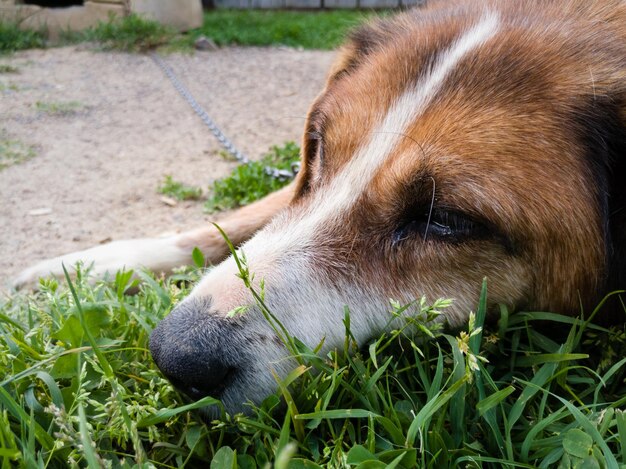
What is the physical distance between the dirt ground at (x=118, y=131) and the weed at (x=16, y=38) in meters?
0.25

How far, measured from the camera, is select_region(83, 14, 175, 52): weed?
29.7ft

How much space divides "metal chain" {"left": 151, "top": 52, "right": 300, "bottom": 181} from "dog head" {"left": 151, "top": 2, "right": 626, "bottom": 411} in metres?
2.17

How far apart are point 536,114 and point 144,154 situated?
4.05 meters

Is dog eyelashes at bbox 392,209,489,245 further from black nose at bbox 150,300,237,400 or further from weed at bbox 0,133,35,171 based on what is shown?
weed at bbox 0,133,35,171

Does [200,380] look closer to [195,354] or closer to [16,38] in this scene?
[195,354]

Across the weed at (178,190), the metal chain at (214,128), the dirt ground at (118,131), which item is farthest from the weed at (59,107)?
the weed at (178,190)

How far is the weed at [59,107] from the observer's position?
6.48 m

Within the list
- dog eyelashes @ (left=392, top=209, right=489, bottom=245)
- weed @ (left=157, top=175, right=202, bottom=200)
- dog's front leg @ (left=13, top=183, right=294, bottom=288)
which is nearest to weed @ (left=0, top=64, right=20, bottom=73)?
weed @ (left=157, top=175, right=202, bottom=200)

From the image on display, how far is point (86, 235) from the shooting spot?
4074 millimetres

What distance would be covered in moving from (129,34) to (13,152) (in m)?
4.30

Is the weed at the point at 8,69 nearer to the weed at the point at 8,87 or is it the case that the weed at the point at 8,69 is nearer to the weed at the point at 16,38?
the weed at the point at 8,87

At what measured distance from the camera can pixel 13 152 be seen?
5398 millimetres

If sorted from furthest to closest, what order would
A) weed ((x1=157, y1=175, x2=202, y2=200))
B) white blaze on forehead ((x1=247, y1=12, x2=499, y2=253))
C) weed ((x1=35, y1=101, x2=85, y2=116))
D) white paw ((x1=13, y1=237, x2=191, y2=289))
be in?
weed ((x1=35, y1=101, x2=85, y2=116)) → weed ((x1=157, y1=175, x2=202, y2=200)) → white paw ((x1=13, y1=237, x2=191, y2=289)) → white blaze on forehead ((x1=247, y1=12, x2=499, y2=253))

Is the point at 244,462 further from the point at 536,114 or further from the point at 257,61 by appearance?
the point at 257,61
